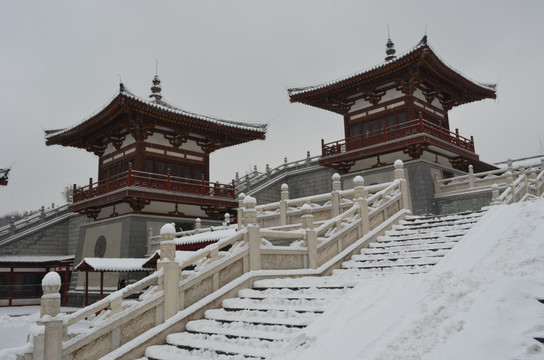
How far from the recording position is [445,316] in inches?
228

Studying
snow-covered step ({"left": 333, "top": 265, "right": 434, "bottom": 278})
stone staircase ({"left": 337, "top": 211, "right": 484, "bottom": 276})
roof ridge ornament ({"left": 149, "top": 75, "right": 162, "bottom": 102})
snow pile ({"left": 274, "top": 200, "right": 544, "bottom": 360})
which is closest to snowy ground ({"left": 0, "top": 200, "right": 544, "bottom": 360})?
snow pile ({"left": 274, "top": 200, "right": 544, "bottom": 360})

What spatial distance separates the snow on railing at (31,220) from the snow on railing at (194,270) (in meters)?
21.6

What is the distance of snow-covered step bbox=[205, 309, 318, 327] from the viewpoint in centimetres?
688

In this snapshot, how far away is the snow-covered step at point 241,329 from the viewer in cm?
669

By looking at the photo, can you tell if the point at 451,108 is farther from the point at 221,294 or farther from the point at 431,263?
the point at 221,294

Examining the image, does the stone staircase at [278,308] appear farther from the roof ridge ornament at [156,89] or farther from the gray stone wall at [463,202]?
the roof ridge ornament at [156,89]

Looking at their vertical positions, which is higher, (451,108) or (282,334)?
(451,108)

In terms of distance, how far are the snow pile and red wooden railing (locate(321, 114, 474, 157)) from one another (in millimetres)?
15262

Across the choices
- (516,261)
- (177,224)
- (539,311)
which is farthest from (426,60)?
(539,311)

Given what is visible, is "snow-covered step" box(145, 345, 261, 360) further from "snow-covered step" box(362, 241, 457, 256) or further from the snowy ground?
"snow-covered step" box(362, 241, 457, 256)

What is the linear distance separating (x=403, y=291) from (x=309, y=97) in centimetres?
2115

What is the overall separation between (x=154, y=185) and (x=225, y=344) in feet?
57.3

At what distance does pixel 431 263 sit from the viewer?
9.40m

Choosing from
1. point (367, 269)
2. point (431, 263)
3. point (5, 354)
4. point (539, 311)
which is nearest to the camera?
point (539, 311)
